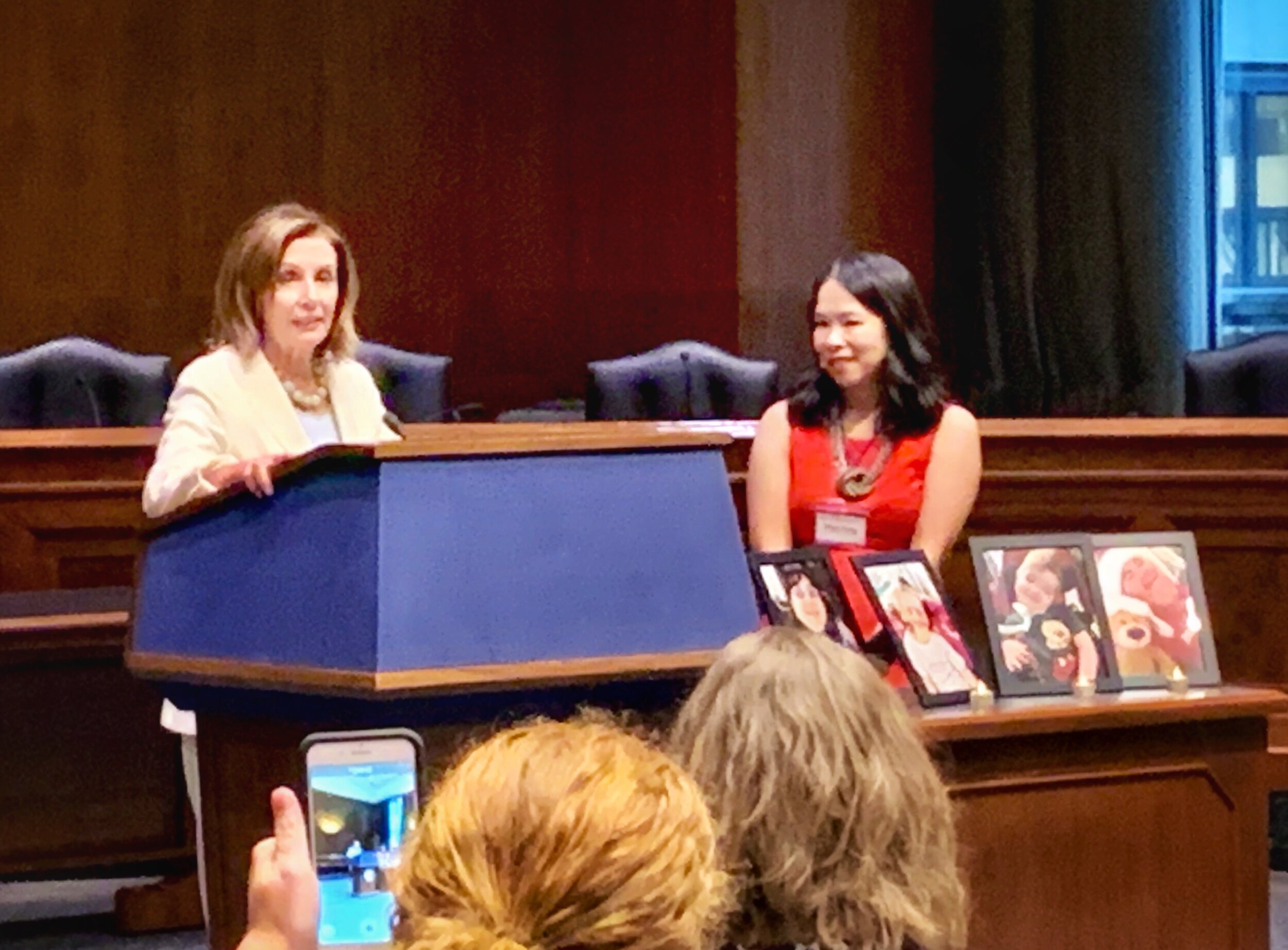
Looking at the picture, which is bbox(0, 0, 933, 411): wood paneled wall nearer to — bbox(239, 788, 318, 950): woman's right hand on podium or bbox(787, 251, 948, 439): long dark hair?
bbox(787, 251, 948, 439): long dark hair

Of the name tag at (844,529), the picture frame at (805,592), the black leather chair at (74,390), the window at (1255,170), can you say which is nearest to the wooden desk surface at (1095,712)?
the picture frame at (805,592)

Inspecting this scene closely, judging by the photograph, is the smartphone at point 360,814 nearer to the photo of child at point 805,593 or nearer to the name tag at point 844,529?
the photo of child at point 805,593

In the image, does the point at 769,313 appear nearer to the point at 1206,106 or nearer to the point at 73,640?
the point at 1206,106

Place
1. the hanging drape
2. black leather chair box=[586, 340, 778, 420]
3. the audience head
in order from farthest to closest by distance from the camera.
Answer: the hanging drape → black leather chair box=[586, 340, 778, 420] → the audience head

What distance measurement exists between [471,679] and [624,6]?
6.13 meters

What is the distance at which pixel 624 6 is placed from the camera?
772 centimetres

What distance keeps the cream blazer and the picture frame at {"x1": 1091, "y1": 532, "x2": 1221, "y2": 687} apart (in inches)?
40.4

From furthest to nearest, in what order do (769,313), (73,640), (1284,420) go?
(769,313)
(1284,420)
(73,640)

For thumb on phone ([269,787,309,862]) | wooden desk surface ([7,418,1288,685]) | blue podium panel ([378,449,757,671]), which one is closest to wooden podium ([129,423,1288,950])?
blue podium panel ([378,449,757,671])

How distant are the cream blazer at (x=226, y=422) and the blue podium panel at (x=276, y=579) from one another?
1.10 ft

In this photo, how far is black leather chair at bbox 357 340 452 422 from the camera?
5469 mm

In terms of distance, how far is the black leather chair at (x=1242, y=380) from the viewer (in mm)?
5203

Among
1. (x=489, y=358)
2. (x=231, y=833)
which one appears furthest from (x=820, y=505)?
(x=489, y=358)

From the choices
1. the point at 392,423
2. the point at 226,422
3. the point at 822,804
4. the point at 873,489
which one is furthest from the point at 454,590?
the point at 873,489
